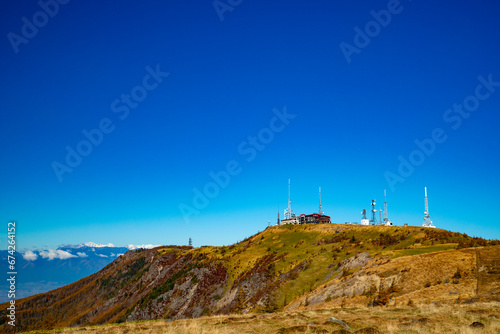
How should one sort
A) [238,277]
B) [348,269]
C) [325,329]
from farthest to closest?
[238,277] < [348,269] < [325,329]

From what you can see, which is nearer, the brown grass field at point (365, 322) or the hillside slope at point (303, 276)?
the brown grass field at point (365, 322)

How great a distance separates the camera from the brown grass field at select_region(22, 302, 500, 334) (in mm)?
16625

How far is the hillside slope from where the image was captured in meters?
28.2

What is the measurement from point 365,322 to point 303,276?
28.3m

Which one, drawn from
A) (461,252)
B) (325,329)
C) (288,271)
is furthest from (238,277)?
(325,329)

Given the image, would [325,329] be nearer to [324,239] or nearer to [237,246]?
[324,239]

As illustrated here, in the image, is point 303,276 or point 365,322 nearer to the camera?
point 365,322

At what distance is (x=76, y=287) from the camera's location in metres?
136

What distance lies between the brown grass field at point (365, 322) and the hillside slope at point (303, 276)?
432cm

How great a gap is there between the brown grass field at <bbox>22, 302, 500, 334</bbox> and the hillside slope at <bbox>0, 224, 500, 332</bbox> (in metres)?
4.32

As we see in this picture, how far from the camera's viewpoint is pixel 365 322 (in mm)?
19328

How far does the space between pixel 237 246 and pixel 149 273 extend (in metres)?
36.7

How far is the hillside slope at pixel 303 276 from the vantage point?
28203 millimetres

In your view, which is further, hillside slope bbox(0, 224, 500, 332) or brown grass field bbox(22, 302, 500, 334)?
hillside slope bbox(0, 224, 500, 332)
